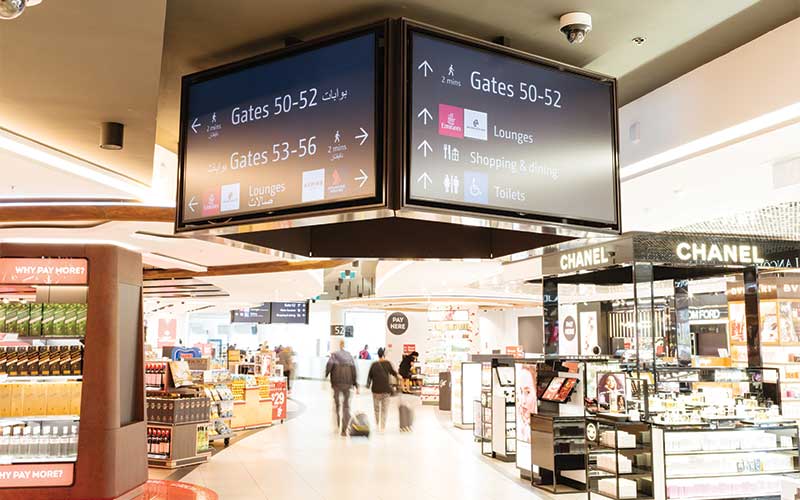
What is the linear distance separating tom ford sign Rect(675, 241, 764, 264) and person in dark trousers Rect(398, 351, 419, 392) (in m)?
14.6

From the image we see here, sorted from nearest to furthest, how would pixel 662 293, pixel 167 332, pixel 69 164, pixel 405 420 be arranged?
pixel 69 164, pixel 662 293, pixel 405 420, pixel 167 332

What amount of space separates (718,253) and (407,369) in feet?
48.2

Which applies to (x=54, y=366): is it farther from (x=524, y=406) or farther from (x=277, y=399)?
(x=277, y=399)

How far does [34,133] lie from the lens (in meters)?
4.77

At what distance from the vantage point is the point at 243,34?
3.11 metres

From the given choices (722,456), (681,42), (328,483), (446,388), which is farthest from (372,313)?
(681,42)

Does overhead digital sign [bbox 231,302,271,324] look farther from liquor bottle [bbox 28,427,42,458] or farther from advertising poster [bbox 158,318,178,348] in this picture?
liquor bottle [bbox 28,427,42,458]

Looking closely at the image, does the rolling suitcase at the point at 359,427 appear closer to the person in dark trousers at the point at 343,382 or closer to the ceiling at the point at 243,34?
the person in dark trousers at the point at 343,382

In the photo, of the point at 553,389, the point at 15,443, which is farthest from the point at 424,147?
the point at 553,389

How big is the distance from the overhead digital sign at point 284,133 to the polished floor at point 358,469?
543cm

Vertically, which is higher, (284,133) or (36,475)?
(284,133)

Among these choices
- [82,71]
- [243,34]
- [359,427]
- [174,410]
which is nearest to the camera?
[243,34]

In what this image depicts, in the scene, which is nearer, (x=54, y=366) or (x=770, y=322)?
(x=54, y=366)

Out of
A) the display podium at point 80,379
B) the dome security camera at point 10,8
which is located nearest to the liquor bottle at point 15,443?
the display podium at point 80,379
